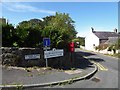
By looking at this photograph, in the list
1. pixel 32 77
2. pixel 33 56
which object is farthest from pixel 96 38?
pixel 32 77

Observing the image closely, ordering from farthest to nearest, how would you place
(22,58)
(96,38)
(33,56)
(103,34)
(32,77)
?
(103,34) → (96,38) → (33,56) → (22,58) → (32,77)

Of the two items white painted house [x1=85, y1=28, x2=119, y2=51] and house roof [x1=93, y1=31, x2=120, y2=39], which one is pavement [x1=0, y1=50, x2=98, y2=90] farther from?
house roof [x1=93, y1=31, x2=120, y2=39]

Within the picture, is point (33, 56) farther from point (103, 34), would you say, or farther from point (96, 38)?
point (103, 34)

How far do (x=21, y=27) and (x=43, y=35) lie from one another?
1.86m

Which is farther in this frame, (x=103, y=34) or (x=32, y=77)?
(x=103, y=34)

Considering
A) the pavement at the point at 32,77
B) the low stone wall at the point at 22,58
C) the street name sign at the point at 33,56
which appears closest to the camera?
the pavement at the point at 32,77

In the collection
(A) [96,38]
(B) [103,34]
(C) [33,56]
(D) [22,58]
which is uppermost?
(B) [103,34]

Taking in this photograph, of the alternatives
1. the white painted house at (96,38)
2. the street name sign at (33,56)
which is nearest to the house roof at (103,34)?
the white painted house at (96,38)

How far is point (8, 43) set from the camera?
56.0 ft

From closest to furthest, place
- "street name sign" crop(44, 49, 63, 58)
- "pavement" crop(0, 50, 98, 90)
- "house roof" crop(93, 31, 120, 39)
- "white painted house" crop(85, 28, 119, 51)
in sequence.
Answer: "pavement" crop(0, 50, 98, 90) < "street name sign" crop(44, 49, 63, 58) < "white painted house" crop(85, 28, 119, 51) < "house roof" crop(93, 31, 120, 39)

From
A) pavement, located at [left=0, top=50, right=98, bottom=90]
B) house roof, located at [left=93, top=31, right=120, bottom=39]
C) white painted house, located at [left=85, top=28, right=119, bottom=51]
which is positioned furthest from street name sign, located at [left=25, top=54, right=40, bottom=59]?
house roof, located at [left=93, top=31, right=120, bottom=39]

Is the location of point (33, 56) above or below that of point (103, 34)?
below

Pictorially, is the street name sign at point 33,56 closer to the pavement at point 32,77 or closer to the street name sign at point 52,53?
the street name sign at point 52,53

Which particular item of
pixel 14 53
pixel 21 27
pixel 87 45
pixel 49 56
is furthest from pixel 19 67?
pixel 87 45
